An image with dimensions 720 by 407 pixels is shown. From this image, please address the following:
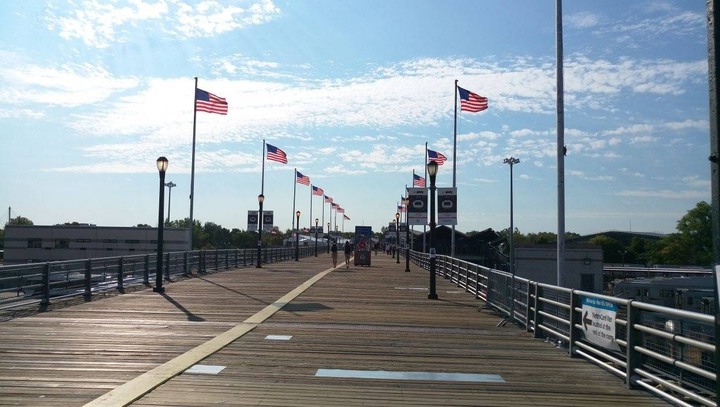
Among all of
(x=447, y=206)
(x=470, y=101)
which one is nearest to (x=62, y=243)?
(x=470, y=101)

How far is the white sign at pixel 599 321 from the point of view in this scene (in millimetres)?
9297

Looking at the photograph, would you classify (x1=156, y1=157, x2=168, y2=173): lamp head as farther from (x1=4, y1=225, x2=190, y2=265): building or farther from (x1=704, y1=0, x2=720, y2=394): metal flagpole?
(x1=4, y1=225, x2=190, y2=265): building

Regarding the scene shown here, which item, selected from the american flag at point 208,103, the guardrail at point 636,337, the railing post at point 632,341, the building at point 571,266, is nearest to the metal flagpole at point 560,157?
the guardrail at point 636,337

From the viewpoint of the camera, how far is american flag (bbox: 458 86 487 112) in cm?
3538

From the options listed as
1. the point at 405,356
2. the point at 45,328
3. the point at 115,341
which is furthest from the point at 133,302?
the point at 405,356

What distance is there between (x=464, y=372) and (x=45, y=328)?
8.16 meters

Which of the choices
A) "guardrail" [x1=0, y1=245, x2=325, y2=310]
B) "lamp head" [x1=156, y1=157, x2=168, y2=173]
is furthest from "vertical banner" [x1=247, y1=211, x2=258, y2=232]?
"lamp head" [x1=156, y1=157, x2=168, y2=173]

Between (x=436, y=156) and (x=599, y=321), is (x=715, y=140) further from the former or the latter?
(x=436, y=156)

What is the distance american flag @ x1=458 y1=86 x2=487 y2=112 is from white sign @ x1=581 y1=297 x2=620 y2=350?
84.6 ft

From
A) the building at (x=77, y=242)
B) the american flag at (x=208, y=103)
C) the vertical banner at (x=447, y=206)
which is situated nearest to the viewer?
the vertical banner at (x=447, y=206)

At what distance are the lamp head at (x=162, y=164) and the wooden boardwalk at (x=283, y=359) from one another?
17.0 ft

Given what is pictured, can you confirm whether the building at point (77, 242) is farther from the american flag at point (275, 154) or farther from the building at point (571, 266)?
the building at point (571, 266)

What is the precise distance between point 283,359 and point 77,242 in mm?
59121

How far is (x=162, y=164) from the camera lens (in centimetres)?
2188
